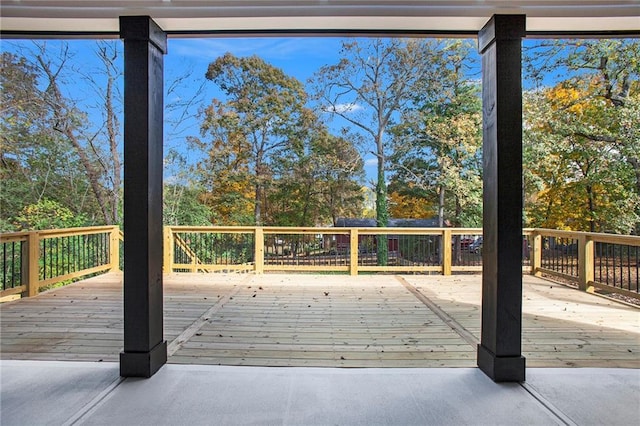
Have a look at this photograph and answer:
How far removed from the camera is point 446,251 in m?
6.16

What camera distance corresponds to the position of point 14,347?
278 cm

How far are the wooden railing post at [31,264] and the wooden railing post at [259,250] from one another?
313 cm

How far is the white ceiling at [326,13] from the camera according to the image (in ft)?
6.94

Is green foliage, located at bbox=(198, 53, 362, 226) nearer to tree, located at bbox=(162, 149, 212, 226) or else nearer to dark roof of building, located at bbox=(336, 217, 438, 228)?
tree, located at bbox=(162, 149, 212, 226)

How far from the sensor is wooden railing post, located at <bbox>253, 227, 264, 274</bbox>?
6148mm

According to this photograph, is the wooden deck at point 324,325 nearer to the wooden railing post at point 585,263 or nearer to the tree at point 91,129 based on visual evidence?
the wooden railing post at point 585,263

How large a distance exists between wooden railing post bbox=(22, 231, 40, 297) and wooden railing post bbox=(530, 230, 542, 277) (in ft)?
25.8

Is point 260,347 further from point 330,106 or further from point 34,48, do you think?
point 34,48

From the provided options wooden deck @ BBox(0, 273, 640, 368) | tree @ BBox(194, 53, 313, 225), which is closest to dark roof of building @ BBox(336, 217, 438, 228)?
tree @ BBox(194, 53, 313, 225)

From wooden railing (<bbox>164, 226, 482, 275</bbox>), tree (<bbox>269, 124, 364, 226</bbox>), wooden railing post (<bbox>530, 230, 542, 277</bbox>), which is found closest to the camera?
wooden railing post (<bbox>530, 230, 542, 277</bbox>)

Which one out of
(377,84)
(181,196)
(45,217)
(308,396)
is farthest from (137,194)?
(377,84)

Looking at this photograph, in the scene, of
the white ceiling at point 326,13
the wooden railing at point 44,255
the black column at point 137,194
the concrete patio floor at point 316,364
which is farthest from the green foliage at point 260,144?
the black column at point 137,194

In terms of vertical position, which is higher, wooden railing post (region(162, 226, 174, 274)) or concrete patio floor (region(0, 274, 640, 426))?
wooden railing post (region(162, 226, 174, 274))

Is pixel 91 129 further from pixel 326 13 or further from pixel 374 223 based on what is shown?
pixel 326 13
